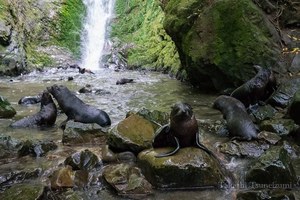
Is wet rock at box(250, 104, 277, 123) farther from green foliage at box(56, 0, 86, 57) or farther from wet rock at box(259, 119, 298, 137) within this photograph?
green foliage at box(56, 0, 86, 57)

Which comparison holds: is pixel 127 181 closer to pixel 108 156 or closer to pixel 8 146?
pixel 108 156

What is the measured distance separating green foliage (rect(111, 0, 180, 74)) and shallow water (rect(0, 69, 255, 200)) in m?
3.74

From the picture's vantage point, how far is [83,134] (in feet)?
23.2

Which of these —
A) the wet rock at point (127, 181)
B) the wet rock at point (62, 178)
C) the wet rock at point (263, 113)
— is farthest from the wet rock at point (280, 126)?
the wet rock at point (62, 178)

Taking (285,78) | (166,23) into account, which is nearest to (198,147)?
(285,78)

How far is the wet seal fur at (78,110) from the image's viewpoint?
26.6ft

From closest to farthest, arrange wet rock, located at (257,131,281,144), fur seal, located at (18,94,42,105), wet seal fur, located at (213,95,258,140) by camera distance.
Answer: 1. wet rock, located at (257,131,281,144)
2. wet seal fur, located at (213,95,258,140)
3. fur seal, located at (18,94,42,105)

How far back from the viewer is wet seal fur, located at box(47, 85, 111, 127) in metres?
8.11

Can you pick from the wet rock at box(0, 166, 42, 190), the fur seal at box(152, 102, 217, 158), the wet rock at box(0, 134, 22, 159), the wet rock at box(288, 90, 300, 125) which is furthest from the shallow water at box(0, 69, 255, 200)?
the wet rock at box(288, 90, 300, 125)

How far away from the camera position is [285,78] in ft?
32.3

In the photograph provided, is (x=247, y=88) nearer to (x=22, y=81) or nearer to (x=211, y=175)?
(x=211, y=175)

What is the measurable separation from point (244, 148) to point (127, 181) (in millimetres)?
2221

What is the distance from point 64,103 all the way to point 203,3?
5.60 metres

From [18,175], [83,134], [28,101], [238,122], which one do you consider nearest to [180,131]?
[238,122]
